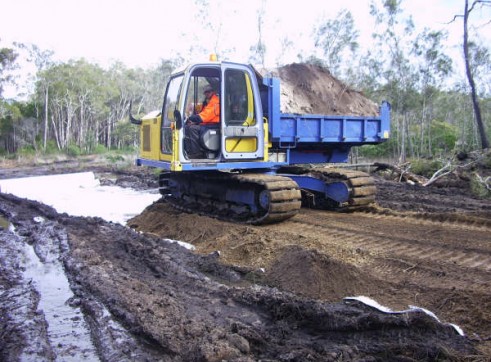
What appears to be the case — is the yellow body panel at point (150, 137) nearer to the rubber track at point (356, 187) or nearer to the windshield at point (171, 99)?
the windshield at point (171, 99)

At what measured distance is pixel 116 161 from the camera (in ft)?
96.8

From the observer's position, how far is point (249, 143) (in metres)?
8.35

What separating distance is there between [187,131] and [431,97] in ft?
74.6

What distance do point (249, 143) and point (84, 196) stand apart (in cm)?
723

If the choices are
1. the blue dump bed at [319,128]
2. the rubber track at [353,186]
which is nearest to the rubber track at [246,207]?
the blue dump bed at [319,128]

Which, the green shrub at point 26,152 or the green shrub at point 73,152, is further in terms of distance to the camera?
the green shrub at point 73,152

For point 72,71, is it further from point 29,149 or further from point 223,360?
point 223,360

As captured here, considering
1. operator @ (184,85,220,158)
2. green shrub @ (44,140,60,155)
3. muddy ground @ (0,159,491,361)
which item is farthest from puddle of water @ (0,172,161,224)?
green shrub @ (44,140,60,155)

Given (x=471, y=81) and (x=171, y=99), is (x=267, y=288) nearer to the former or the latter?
(x=171, y=99)

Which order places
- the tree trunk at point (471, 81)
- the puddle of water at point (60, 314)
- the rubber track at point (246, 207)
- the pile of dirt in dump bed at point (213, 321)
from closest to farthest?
the pile of dirt in dump bed at point (213, 321) < the puddle of water at point (60, 314) < the rubber track at point (246, 207) < the tree trunk at point (471, 81)

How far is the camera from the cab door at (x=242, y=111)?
8.19 metres

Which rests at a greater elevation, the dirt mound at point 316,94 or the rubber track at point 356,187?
the dirt mound at point 316,94

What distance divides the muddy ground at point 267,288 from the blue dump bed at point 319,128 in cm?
145

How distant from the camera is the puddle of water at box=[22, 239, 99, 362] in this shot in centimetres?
377
